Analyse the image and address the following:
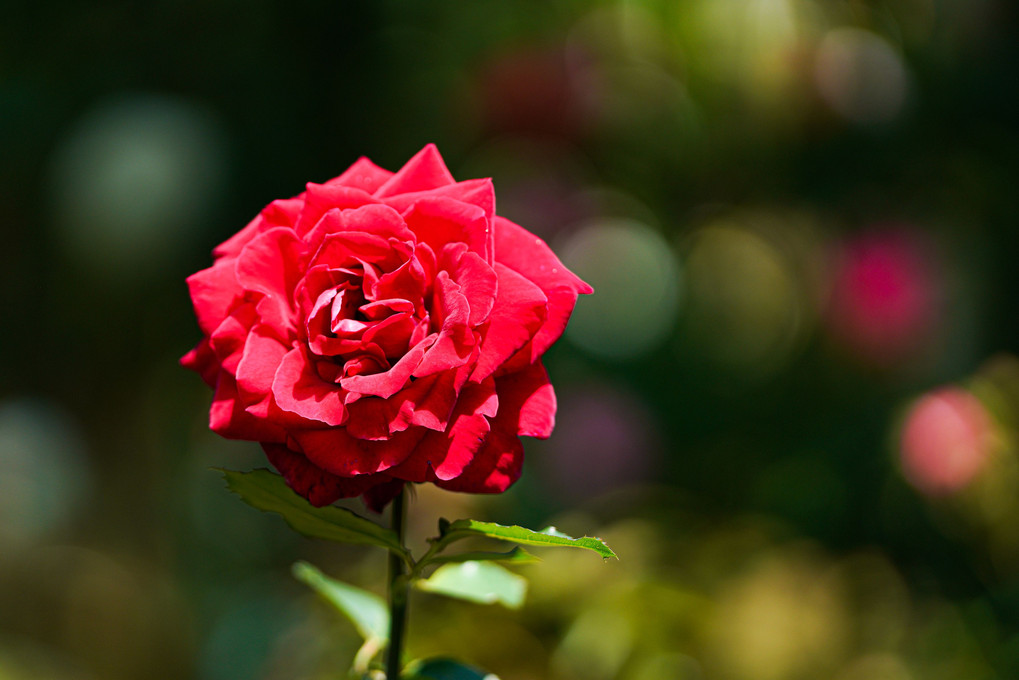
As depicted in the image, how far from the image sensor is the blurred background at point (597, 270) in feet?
3.75

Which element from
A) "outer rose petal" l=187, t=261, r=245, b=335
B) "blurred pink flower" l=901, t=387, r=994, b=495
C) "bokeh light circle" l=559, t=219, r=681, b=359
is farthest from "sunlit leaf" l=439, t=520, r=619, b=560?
"blurred pink flower" l=901, t=387, r=994, b=495

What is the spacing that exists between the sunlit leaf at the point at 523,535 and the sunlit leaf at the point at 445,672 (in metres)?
0.07

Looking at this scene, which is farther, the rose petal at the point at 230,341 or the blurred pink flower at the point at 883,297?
the blurred pink flower at the point at 883,297

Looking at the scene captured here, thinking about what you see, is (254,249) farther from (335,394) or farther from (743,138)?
(743,138)

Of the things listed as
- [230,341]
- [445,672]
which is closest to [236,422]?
[230,341]

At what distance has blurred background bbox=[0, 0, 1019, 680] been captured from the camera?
3.75 ft

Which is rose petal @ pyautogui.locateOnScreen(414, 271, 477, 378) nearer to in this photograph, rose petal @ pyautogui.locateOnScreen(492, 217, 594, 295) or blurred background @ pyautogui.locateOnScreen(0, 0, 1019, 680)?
rose petal @ pyautogui.locateOnScreen(492, 217, 594, 295)

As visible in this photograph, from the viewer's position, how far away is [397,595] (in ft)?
0.97

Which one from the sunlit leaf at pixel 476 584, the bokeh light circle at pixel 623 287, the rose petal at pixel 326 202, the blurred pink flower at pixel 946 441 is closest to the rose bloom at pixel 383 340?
the rose petal at pixel 326 202

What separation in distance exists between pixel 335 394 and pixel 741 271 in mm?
1060

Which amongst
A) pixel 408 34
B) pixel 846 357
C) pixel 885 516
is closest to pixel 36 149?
pixel 408 34

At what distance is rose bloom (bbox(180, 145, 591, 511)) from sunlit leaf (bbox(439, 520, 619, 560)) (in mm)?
13

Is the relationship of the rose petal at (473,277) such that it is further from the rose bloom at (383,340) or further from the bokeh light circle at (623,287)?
the bokeh light circle at (623,287)

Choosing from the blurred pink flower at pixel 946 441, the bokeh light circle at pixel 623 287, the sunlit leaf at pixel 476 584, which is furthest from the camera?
the bokeh light circle at pixel 623 287
